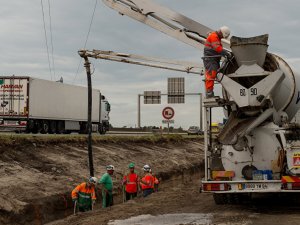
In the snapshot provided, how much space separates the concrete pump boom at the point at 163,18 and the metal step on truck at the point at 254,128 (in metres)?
5.86

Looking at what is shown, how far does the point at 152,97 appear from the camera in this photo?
210ft

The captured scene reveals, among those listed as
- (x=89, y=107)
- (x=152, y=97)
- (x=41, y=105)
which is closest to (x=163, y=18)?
(x=89, y=107)

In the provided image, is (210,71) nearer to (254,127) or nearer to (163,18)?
(254,127)

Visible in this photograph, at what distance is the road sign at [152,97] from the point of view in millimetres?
63384

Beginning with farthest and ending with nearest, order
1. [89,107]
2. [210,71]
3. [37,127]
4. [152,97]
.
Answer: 1. [152,97]
2. [37,127]
3. [89,107]
4. [210,71]

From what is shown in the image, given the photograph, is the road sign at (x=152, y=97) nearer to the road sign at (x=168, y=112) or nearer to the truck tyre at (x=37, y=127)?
the truck tyre at (x=37, y=127)

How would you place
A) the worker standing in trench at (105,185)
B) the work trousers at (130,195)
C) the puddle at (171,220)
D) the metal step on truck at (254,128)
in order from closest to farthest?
the puddle at (171,220)
the metal step on truck at (254,128)
the worker standing in trench at (105,185)
the work trousers at (130,195)

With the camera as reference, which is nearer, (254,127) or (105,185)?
(254,127)

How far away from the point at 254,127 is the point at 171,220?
9.19ft

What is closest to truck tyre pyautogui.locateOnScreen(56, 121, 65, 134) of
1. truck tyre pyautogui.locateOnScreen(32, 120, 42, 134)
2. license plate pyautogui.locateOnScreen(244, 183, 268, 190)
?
truck tyre pyautogui.locateOnScreen(32, 120, 42, 134)

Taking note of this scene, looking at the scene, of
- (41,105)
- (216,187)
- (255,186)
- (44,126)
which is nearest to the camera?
(255,186)

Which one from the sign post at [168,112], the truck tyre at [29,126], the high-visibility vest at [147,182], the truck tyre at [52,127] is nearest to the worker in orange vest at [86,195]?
the high-visibility vest at [147,182]

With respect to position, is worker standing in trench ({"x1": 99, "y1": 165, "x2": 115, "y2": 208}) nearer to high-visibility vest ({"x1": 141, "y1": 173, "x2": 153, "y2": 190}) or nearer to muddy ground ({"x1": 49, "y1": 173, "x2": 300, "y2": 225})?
muddy ground ({"x1": 49, "y1": 173, "x2": 300, "y2": 225})

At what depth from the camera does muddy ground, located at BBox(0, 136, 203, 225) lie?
48.5ft
